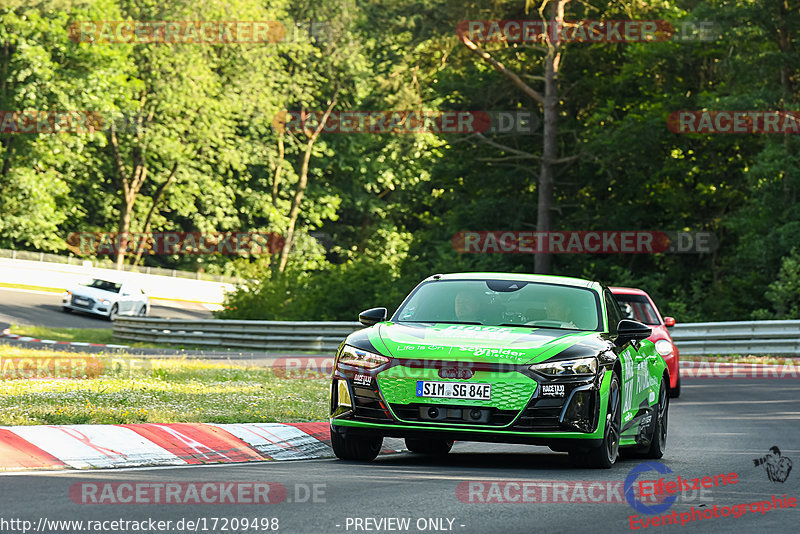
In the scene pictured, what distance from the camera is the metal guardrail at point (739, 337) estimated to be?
91.8ft

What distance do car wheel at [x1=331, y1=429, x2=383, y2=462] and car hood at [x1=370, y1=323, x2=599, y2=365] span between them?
0.81 meters

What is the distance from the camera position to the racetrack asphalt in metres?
7.18

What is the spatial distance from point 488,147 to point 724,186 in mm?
8329

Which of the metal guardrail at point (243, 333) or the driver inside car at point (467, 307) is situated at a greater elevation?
the driver inside car at point (467, 307)

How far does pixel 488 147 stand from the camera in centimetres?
4541

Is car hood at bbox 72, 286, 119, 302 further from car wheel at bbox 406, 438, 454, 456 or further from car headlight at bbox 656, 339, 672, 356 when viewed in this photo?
car wheel at bbox 406, 438, 454, 456

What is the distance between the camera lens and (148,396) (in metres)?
13.7

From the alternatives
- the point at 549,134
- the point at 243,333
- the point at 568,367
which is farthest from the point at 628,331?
the point at 549,134

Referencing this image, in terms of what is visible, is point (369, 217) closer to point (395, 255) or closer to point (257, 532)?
point (395, 255)

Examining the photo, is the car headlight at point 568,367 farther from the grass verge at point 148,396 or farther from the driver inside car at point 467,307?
the grass verge at point 148,396

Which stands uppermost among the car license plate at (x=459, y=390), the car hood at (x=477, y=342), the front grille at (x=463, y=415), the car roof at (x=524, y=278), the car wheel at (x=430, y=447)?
the car roof at (x=524, y=278)

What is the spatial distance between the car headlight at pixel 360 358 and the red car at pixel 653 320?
383 inches

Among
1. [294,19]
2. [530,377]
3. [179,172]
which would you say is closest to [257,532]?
[530,377]

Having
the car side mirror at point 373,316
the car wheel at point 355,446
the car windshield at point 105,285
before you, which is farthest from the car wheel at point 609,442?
the car windshield at point 105,285
